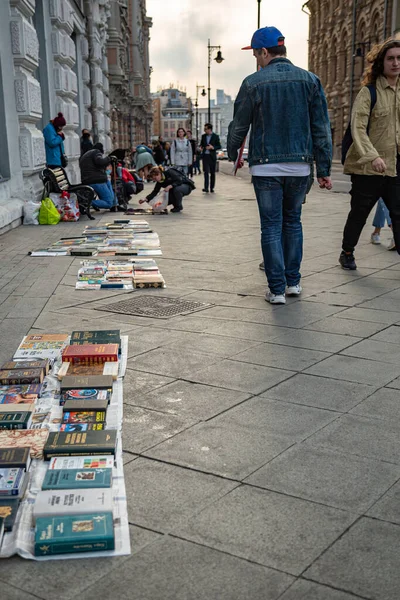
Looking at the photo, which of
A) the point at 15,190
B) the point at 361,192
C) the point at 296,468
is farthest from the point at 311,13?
the point at 296,468

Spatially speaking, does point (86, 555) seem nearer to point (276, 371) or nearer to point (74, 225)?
point (276, 371)

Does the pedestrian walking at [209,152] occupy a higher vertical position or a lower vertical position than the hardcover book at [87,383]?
higher

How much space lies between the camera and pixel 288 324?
5.11 metres

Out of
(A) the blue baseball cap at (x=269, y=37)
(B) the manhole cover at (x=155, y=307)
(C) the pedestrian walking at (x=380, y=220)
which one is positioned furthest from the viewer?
(C) the pedestrian walking at (x=380, y=220)

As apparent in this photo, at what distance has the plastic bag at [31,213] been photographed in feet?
39.8

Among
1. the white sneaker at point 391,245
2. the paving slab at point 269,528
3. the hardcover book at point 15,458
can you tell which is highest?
the hardcover book at point 15,458

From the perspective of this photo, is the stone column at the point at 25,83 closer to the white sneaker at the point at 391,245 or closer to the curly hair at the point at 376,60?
the white sneaker at the point at 391,245

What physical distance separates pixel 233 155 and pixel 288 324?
63.0 inches

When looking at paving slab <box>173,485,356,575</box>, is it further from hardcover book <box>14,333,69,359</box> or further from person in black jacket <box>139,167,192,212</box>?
person in black jacket <box>139,167,192,212</box>

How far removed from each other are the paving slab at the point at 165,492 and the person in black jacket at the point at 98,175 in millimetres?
11333

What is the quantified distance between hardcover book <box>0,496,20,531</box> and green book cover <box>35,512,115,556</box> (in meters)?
0.11

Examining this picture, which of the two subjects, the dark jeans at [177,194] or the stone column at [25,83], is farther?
the dark jeans at [177,194]

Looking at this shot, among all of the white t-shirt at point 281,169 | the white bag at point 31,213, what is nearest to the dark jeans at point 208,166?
the white bag at point 31,213

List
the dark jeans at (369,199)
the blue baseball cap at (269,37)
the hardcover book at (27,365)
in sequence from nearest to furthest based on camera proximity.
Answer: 1. the hardcover book at (27,365)
2. the blue baseball cap at (269,37)
3. the dark jeans at (369,199)
